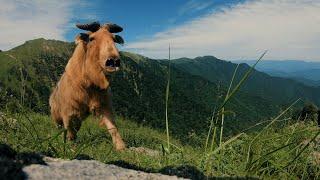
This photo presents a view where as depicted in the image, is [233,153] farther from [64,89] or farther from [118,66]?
[64,89]

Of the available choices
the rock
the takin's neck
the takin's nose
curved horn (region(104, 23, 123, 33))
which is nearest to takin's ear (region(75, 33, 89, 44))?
the takin's neck

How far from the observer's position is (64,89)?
11.7 metres

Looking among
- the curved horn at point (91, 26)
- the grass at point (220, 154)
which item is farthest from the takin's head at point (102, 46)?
the grass at point (220, 154)

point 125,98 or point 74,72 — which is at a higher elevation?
point 74,72

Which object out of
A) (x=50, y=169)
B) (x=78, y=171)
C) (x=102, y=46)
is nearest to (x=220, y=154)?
(x=78, y=171)

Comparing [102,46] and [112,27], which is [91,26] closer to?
[112,27]

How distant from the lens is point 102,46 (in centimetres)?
1098

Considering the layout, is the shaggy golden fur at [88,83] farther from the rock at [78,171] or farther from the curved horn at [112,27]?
the rock at [78,171]

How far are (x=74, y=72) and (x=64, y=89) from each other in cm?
55

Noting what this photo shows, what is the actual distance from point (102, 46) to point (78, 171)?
7982 millimetres

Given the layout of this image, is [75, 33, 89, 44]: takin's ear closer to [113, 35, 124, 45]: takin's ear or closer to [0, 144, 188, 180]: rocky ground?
[113, 35, 124, 45]: takin's ear

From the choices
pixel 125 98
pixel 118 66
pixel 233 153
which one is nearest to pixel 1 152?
pixel 233 153

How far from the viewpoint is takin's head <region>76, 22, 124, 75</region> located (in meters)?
10.7

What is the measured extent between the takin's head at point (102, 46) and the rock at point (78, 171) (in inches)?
282
